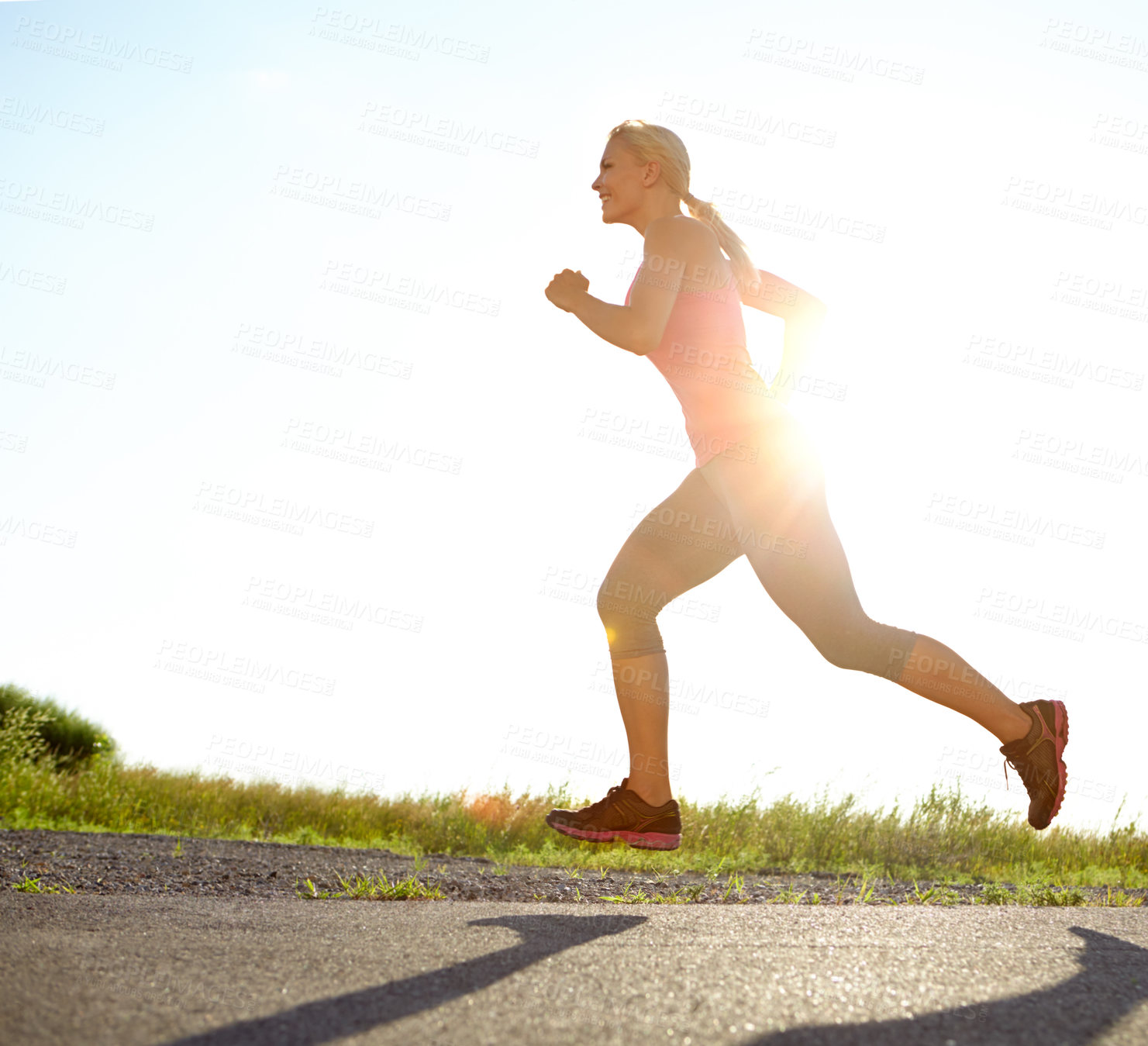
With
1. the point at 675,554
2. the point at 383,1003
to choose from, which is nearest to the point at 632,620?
the point at 675,554

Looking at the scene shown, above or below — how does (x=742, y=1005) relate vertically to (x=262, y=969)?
above

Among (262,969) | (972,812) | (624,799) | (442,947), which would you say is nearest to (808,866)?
(972,812)

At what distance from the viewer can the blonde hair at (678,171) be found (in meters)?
3.82

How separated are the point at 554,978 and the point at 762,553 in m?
1.74

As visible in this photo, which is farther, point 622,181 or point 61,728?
point 61,728

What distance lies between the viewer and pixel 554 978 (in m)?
1.92

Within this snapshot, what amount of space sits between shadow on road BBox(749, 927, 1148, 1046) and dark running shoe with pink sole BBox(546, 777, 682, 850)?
5.39 feet

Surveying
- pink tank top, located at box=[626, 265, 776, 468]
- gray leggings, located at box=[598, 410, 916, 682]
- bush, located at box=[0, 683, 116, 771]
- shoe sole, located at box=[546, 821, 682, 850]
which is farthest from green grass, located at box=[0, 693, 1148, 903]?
bush, located at box=[0, 683, 116, 771]

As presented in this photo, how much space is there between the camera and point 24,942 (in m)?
2.23

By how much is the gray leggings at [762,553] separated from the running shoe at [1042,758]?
603 millimetres

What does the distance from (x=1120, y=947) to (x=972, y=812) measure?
163 inches

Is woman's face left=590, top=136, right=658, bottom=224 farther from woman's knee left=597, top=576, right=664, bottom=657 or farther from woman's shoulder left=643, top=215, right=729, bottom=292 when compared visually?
woman's knee left=597, top=576, right=664, bottom=657

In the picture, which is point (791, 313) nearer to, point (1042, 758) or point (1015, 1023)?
point (1042, 758)

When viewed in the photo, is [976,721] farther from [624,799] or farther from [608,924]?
[608,924]
